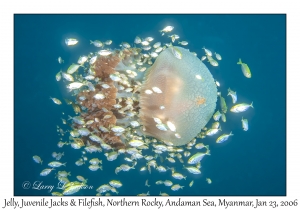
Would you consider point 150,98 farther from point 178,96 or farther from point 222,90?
point 222,90

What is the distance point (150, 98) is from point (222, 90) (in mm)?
3983

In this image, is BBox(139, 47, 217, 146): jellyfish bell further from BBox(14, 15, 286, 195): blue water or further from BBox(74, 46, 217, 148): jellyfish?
BBox(14, 15, 286, 195): blue water

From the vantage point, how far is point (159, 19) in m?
8.64

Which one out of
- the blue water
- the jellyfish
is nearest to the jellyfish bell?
the jellyfish

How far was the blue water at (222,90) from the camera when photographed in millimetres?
8695

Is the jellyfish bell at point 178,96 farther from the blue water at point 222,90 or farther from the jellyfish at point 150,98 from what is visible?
the blue water at point 222,90

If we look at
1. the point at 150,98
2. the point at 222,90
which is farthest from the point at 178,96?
the point at 222,90

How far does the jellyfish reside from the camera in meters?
5.49

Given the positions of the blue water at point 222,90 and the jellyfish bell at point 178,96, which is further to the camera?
the blue water at point 222,90

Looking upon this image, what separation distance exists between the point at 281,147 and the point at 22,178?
419 inches

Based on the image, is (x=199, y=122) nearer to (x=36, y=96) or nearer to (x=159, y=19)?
(x=159, y=19)

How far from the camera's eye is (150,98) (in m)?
5.52

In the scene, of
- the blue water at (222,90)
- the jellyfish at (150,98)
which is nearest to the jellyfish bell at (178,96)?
the jellyfish at (150,98)
